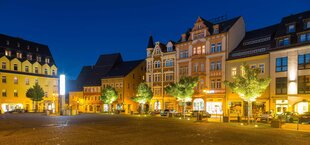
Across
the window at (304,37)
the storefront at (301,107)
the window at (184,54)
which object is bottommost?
the storefront at (301,107)

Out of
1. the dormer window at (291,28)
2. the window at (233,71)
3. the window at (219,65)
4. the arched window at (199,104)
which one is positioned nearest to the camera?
the dormer window at (291,28)

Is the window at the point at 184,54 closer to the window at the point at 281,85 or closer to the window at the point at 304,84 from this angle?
the window at the point at 281,85

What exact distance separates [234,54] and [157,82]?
22.1 m

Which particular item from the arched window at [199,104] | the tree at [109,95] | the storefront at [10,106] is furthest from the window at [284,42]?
the storefront at [10,106]

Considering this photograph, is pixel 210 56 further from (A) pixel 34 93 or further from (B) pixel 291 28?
(A) pixel 34 93

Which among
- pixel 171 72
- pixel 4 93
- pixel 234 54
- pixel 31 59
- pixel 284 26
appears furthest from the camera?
pixel 31 59

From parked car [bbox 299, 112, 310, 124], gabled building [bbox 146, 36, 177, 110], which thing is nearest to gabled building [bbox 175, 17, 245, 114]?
gabled building [bbox 146, 36, 177, 110]

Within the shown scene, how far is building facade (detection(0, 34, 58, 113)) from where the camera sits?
251 ft

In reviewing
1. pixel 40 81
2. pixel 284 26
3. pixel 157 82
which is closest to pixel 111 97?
pixel 157 82

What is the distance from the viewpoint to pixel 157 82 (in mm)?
72375

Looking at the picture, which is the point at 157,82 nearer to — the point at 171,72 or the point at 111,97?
the point at 171,72

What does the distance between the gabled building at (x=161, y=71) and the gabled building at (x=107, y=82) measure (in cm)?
898

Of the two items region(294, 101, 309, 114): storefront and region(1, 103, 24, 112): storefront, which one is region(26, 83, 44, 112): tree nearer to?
region(1, 103, 24, 112): storefront

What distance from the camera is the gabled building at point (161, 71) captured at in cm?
6919
